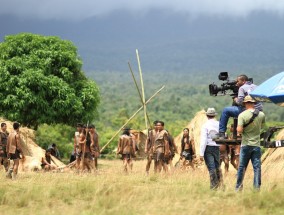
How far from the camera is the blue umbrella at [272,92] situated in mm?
15203

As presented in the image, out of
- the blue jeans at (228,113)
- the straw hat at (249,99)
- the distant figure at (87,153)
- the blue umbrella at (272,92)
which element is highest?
the blue umbrella at (272,92)

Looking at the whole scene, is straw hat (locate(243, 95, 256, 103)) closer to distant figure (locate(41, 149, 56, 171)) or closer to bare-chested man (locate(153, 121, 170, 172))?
bare-chested man (locate(153, 121, 170, 172))

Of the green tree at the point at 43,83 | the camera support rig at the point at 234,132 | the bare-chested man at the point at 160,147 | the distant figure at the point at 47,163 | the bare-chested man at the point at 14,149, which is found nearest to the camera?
the camera support rig at the point at 234,132

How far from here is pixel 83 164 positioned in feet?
78.2

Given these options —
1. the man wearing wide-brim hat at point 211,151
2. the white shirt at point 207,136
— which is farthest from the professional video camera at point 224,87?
the white shirt at point 207,136

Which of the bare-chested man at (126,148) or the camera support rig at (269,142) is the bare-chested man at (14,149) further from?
the camera support rig at (269,142)

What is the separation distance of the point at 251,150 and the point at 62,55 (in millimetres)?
30147

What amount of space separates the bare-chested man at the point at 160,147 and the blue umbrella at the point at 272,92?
23.4ft

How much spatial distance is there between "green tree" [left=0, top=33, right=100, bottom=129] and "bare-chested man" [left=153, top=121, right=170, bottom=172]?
19.4 metres

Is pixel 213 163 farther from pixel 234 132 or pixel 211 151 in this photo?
pixel 234 132

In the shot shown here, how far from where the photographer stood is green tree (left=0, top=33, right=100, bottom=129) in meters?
41.9

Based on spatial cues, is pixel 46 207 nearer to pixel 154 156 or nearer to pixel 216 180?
pixel 216 180

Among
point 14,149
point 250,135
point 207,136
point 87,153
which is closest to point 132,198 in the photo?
point 207,136

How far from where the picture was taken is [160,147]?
22.6m
